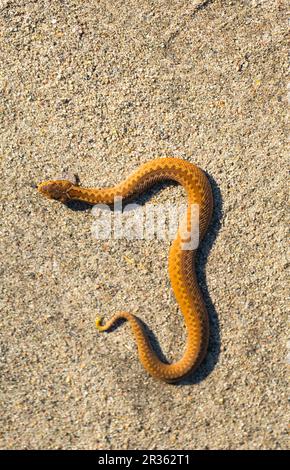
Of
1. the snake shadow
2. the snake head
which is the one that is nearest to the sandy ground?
the snake shadow

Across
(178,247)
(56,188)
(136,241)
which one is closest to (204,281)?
(178,247)

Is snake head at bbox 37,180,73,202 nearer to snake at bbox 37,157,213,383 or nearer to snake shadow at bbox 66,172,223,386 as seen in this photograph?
snake at bbox 37,157,213,383

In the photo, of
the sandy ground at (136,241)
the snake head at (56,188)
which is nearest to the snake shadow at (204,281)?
the sandy ground at (136,241)

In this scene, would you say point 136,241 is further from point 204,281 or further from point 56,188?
point 56,188

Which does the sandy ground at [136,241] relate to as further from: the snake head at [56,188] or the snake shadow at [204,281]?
the snake head at [56,188]
